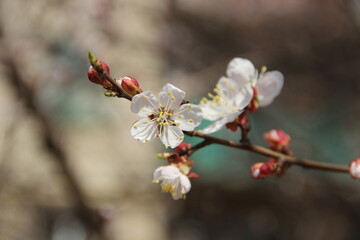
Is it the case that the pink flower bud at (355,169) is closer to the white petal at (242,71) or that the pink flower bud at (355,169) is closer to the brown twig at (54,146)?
the white petal at (242,71)

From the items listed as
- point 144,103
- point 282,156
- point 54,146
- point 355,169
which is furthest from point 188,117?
point 54,146

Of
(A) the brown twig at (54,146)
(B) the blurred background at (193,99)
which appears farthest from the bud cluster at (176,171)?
(B) the blurred background at (193,99)

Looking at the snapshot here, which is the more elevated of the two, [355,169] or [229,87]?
[229,87]

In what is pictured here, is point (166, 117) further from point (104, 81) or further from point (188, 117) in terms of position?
point (104, 81)

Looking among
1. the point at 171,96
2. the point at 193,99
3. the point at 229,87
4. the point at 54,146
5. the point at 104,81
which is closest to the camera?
the point at 104,81

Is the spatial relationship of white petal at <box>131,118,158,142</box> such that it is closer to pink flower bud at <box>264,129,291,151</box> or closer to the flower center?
the flower center

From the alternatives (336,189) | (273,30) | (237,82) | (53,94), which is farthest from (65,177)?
(273,30)
